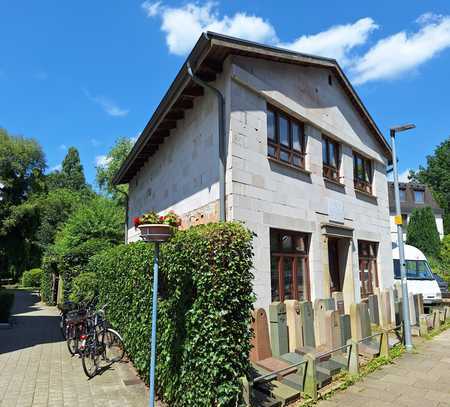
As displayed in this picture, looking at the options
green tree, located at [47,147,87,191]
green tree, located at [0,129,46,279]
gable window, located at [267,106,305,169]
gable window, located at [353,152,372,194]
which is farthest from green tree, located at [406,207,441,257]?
green tree, located at [47,147,87,191]

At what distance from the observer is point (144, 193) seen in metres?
14.1

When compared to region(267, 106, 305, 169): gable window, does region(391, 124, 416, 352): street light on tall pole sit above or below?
below

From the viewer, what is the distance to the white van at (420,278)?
15141mm

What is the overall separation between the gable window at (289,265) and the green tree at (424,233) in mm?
29255

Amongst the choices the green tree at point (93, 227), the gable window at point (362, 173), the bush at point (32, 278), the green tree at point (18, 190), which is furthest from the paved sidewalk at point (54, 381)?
the bush at point (32, 278)

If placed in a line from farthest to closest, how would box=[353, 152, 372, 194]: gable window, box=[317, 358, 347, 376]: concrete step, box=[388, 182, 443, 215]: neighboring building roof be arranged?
box=[388, 182, 443, 215]: neighboring building roof
box=[353, 152, 372, 194]: gable window
box=[317, 358, 347, 376]: concrete step

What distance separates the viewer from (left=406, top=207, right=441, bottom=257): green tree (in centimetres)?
3356

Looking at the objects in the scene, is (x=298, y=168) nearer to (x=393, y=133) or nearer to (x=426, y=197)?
(x=393, y=133)

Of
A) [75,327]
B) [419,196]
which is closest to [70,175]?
[419,196]

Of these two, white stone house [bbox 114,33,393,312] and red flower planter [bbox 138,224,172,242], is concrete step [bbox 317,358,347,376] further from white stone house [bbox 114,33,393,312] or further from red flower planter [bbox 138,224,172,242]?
red flower planter [bbox 138,224,172,242]

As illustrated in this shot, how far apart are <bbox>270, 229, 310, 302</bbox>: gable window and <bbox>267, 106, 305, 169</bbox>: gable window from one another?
1.87 m

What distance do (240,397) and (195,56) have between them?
612 cm

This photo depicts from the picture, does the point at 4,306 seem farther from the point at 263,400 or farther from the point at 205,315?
the point at 205,315

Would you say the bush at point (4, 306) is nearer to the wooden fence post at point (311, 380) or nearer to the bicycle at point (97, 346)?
the bicycle at point (97, 346)
